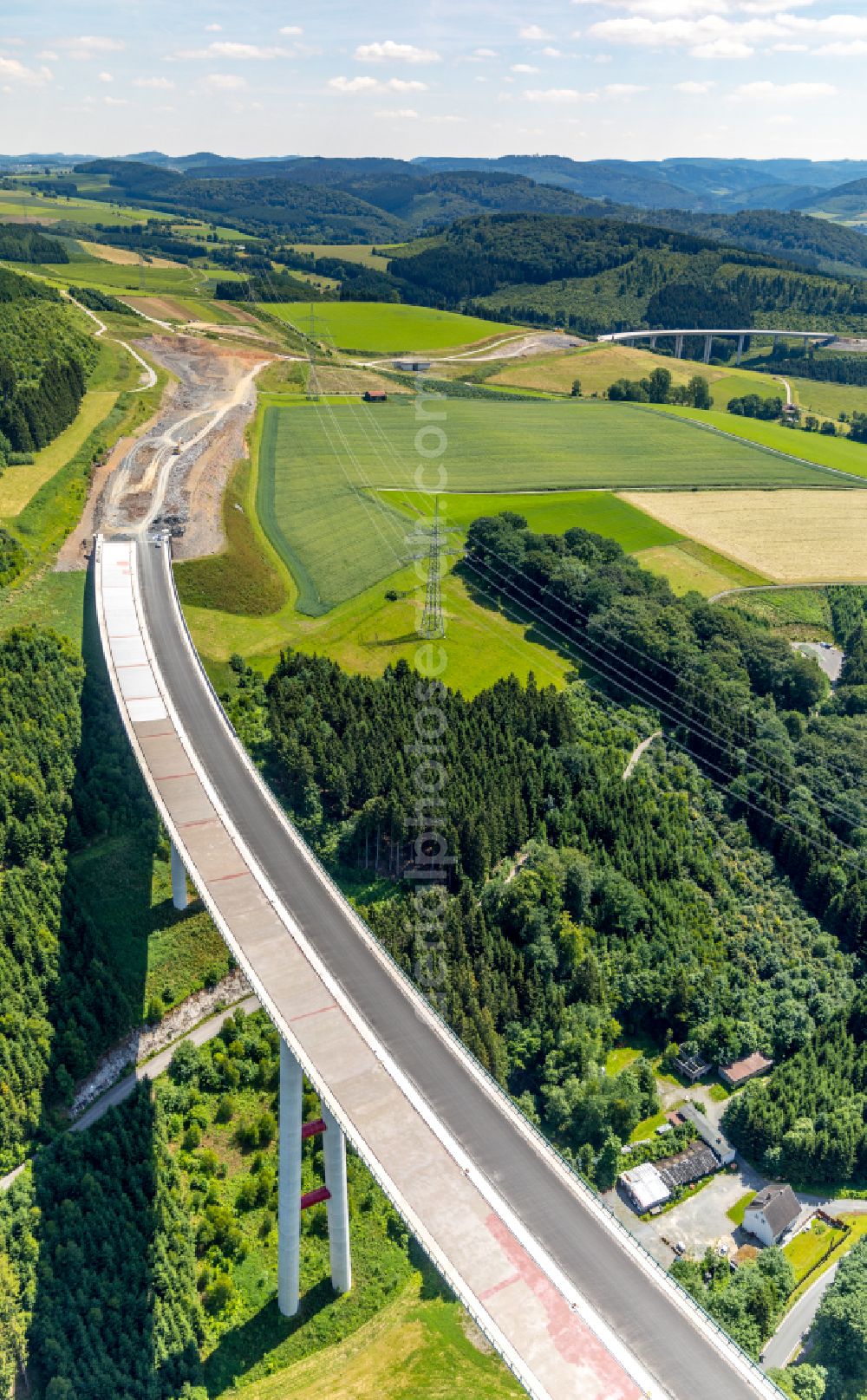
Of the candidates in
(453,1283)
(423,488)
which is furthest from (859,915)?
(423,488)

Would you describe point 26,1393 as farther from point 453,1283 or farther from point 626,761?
point 626,761

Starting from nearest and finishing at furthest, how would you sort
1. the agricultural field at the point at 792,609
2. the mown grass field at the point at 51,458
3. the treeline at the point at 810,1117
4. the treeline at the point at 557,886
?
the treeline at the point at 810,1117, the treeline at the point at 557,886, the mown grass field at the point at 51,458, the agricultural field at the point at 792,609

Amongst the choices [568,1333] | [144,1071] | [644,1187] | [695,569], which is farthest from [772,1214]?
[695,569]

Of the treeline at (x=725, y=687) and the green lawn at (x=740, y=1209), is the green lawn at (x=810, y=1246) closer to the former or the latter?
the green lawn at (x=740, y=1209)

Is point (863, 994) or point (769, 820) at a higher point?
point (769, 820)

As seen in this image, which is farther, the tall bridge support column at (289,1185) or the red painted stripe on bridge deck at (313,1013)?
the red painted stripe on bridge deck at (313,1013)

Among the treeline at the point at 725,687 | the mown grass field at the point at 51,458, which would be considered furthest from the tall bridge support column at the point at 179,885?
the mown grass field at the point at 51,458

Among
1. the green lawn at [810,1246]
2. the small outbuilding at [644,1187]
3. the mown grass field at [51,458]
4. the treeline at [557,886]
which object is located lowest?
the green lawn at [810,1246]
